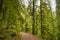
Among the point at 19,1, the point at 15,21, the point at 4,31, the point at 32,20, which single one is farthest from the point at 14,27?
the point at 32,20

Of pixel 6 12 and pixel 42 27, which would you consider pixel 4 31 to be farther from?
pixel 42 27

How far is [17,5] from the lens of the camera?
403 cm

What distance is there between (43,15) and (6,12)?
2927 mm

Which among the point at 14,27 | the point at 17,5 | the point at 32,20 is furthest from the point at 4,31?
the point at 32,20

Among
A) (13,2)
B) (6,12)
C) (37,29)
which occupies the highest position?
(13,2)

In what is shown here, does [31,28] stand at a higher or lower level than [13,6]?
lower

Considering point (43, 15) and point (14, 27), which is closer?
point (14, 27)

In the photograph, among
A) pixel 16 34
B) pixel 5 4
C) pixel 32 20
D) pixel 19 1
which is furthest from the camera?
pixel 32 20

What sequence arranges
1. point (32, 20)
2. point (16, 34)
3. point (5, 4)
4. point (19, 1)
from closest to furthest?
1. point (5, 4)
2. point (19, 1)
3. point (16, 34)
4. point (32, 20)

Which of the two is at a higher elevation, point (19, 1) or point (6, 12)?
point (19, 1)

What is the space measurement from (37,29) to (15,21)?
2509 millimetres

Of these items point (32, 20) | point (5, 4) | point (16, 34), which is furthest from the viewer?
point (32, 20)

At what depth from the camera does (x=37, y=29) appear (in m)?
6.65

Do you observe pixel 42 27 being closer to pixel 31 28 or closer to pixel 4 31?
pixel 31 28
